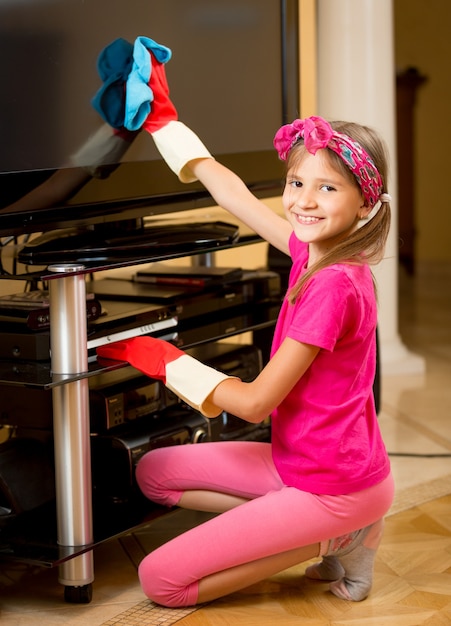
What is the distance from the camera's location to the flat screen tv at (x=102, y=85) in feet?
6.32

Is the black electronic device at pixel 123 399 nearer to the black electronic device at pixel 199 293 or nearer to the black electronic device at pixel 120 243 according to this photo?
the black electronic device at pixel 199 293

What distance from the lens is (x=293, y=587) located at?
6.49 ft

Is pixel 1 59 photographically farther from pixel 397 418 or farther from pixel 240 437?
pixel 397 418

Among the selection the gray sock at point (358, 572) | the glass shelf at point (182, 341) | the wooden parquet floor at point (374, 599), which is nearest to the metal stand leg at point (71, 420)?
the glass shelf at point (182, 341)

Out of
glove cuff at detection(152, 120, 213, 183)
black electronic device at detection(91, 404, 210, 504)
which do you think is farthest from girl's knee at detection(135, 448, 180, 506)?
glove cuff at detection(152, 120, 213, 183)

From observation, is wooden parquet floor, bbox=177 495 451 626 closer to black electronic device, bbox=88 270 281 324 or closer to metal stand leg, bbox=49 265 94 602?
metal stand leg, bbox=49 265 94 602

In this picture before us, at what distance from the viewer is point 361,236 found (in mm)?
1791

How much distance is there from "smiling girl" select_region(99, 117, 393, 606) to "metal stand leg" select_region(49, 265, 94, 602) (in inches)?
3.8

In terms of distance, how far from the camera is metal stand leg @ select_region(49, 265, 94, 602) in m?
1.78

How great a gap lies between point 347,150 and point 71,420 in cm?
64

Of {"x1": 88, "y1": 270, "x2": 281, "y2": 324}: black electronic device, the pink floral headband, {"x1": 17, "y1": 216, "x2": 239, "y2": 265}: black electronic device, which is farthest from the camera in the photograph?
{"x1": 88, "y1": 270, "x2": 281, "y2": 324}: black electronic device

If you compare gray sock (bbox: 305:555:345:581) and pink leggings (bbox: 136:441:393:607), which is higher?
pink leggings (bbox: 136:441:393:607)

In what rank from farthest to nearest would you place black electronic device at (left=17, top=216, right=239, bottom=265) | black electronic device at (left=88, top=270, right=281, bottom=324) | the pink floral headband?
1. black electronic device at (left=88, top=270, right=281, bottom=324)
2. black electronic device at (left=17, top=216, right=239, bottom=265)
3. the pink floral headband

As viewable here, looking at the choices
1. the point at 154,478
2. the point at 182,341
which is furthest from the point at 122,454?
the point at 182,341
